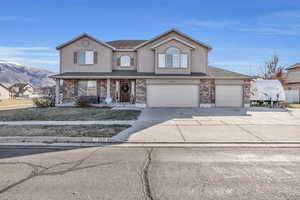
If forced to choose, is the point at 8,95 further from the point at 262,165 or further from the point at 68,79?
the point at 262,165

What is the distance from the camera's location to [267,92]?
1934cm

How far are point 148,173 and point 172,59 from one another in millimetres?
15004

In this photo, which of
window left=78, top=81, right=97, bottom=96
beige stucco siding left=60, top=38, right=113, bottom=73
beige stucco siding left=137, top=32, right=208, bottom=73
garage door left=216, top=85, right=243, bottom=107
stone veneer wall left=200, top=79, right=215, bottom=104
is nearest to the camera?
stone veneer wall left=200, top=79, right=215, bottom=104

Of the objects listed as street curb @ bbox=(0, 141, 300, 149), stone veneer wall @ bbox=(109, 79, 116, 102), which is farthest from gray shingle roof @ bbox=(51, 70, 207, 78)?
street curb @ bbox=(0, 141, 300, 149)

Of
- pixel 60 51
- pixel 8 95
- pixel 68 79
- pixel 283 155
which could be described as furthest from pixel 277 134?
pixel 8 95

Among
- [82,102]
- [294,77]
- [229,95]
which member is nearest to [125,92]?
[82,102]

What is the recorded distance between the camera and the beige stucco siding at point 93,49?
1833 cm

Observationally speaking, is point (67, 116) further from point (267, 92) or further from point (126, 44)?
point (267, 92)

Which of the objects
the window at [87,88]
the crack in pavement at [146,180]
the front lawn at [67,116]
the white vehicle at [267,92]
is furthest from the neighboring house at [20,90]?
the crack in pavement at [146,180]

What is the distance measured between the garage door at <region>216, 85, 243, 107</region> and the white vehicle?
3.22 m

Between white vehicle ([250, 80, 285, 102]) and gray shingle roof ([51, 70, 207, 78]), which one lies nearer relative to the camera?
gray shingle roof ([51, 70, 207, 78])

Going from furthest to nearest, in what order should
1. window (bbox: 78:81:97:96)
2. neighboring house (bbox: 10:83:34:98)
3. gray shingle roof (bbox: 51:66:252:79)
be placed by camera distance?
neighboring house (bbox: 10:83:34:98) < window (bbox: 78:81:97:96) < gray shingle roof (bbox: 51:66:252:79)

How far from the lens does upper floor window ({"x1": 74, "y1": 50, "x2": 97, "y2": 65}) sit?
60.3 feet

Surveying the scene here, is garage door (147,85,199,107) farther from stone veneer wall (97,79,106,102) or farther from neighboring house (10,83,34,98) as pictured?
neighboring house (10,83,34,98)
